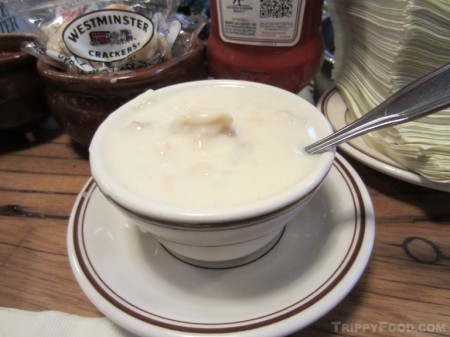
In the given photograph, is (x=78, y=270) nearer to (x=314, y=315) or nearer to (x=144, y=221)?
(x=144, y=221)

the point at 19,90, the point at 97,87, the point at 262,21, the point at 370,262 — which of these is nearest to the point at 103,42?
the point at 97,87

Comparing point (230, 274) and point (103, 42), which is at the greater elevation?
point (103, 42)

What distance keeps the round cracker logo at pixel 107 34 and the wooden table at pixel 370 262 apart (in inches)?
11.3

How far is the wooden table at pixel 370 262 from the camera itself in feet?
1.86

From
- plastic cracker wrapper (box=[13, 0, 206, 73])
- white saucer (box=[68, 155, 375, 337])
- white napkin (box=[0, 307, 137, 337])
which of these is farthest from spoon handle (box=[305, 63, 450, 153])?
plastic cracker wrapper (box=[13, 0, 206, 73])

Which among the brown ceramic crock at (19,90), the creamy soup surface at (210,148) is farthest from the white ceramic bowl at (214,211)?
the brown ceramic crock at (19,90)

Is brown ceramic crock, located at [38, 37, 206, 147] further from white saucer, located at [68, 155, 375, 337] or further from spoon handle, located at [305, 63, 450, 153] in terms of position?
spoon handle, located at [305, 63, 450, 153]

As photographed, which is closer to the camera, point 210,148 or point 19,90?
point 210,148

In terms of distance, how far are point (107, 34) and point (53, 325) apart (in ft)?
2.17

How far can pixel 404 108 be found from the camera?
559 mm

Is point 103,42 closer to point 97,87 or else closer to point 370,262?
point 97,87

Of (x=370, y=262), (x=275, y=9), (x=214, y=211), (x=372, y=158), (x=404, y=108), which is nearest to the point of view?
(x=214, y=211)

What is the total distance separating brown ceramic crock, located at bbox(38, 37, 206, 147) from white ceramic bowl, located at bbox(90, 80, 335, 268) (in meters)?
0.22

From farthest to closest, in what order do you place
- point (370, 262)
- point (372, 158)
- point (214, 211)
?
point (372, 158)
point (370, 262)
point (214, 211)
